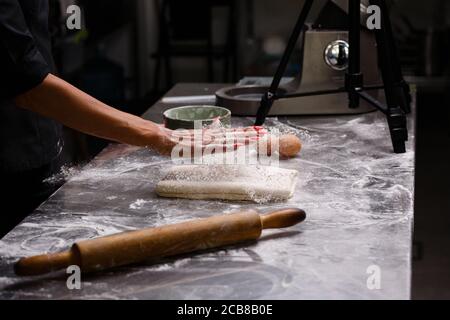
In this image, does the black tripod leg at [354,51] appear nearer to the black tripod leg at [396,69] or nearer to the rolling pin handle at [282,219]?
the black tripod leg at [396,69]

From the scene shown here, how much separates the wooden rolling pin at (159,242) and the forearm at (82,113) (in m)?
0.43

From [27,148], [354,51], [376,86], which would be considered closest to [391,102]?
[354,51]

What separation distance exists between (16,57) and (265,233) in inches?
25.2

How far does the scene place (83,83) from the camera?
5.54 metres

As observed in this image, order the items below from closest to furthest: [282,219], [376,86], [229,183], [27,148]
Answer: [282,219], [229,183], [27,148], [376,86]

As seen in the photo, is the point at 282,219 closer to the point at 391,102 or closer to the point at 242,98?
the point at 391,102

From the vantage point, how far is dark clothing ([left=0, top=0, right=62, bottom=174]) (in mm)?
1513

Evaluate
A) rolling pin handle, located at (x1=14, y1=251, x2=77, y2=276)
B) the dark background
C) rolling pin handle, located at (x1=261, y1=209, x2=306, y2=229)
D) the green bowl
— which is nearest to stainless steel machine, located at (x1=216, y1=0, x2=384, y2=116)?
the green bowl

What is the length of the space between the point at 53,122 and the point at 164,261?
817mm

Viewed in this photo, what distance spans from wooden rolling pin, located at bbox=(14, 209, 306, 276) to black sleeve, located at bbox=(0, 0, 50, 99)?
502 mm

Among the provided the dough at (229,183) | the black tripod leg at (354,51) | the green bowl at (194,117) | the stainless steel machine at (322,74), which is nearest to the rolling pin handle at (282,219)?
the dough at (229,183)

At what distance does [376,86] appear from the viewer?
2.25m
